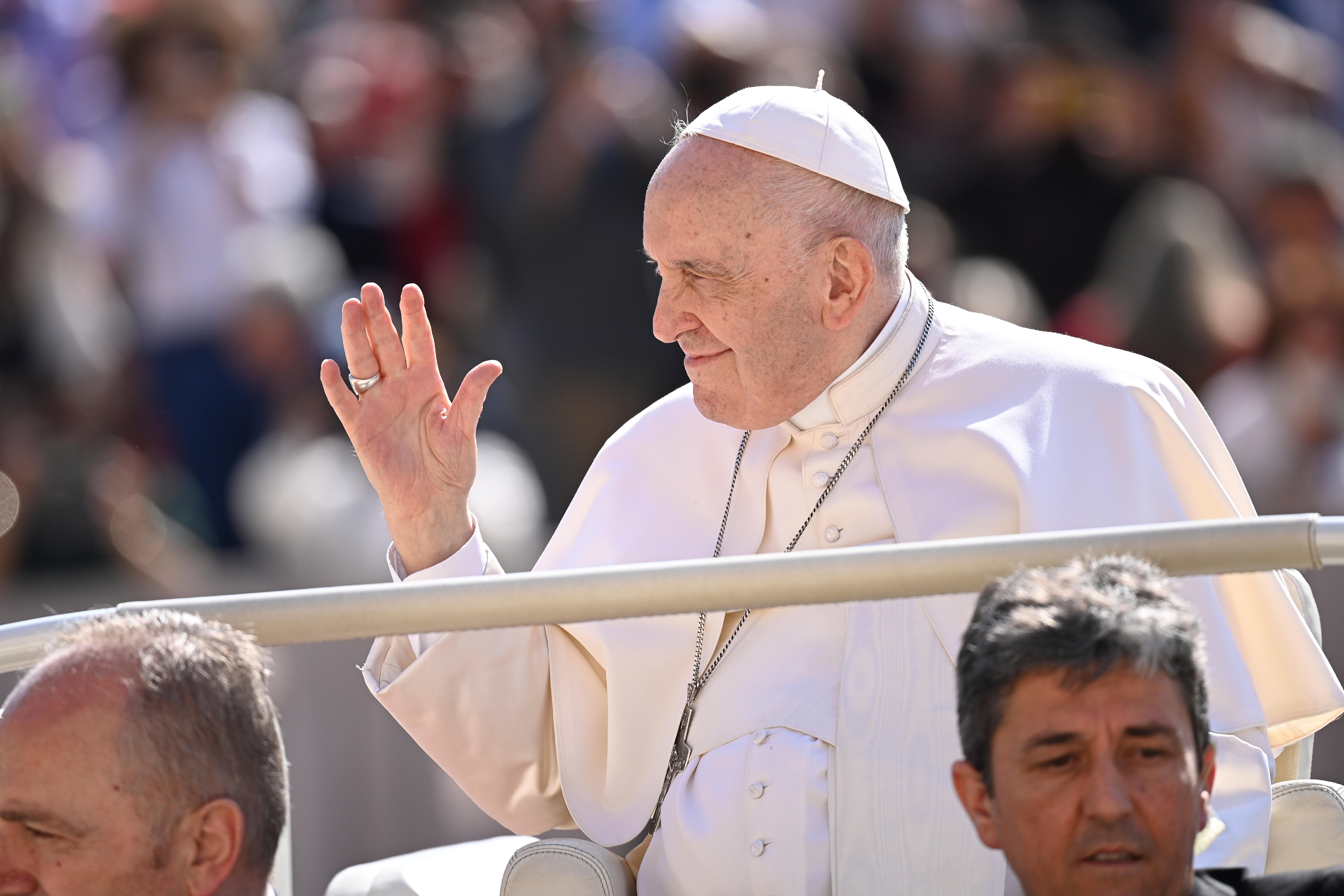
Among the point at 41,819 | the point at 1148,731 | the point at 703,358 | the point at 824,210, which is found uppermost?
the point at 824,210

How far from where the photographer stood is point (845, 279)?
11.5 feet

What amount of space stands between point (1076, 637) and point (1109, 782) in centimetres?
16

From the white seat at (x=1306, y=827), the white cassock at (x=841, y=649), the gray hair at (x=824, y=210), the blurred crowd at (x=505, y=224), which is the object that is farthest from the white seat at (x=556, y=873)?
the blurred crowd at (x=505, y=224)

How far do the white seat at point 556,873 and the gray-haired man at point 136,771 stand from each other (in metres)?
0.67

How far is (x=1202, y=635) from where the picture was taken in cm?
253

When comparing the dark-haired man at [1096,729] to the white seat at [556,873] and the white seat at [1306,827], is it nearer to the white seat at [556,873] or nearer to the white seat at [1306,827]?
the white seat at [1306,827]

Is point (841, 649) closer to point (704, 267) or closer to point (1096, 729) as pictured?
point (704, 267)

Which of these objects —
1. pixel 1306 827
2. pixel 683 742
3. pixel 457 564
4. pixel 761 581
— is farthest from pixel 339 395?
pixel 1306 827

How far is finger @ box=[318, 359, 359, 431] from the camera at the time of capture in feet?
10.8

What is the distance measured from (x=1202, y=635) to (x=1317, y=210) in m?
4.95

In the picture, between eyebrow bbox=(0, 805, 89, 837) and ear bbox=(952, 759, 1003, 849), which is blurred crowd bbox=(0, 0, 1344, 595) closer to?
eyebrow bbox=(0, 805, 89, 837)

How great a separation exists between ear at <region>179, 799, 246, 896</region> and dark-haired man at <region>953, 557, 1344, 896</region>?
0.89m

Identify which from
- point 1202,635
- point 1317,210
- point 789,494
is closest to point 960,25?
point 1317,210

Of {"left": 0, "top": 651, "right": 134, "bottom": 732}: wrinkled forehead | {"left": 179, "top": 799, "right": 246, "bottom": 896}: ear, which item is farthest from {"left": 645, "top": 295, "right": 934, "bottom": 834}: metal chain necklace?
{"left": 0, "top": 651, "right": 134, "bottom": 732}: wrinkled forehead
